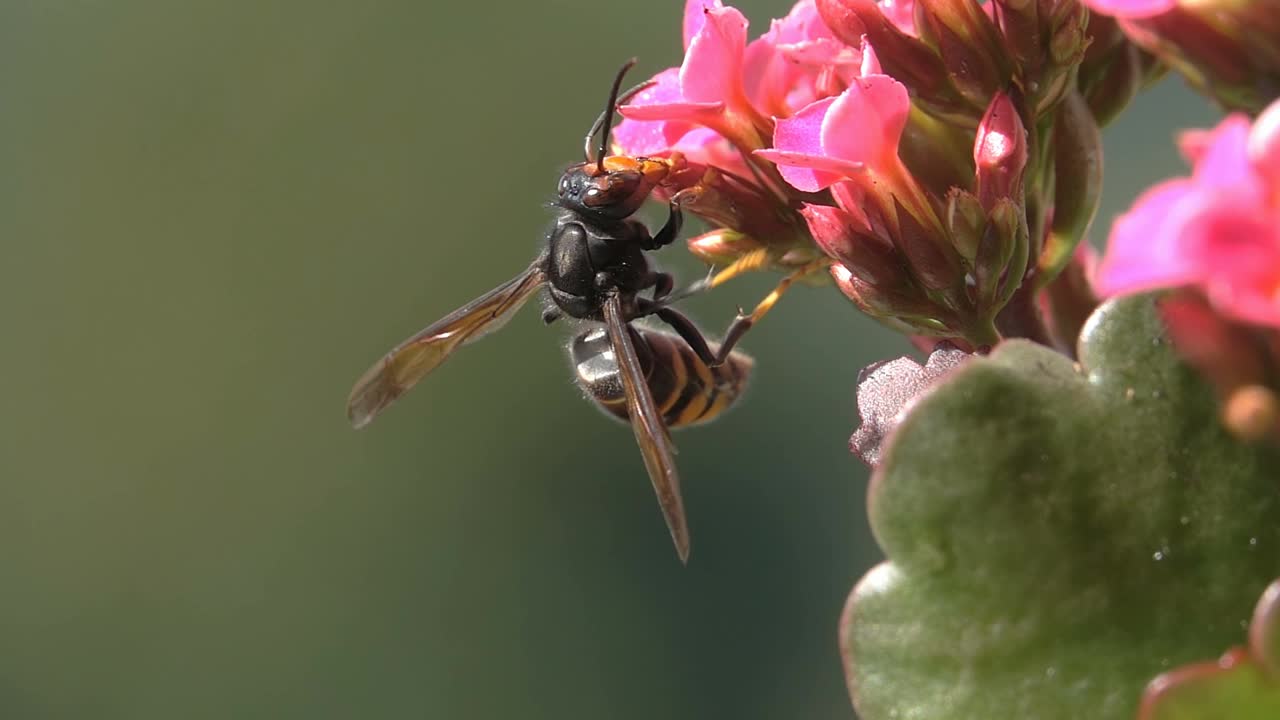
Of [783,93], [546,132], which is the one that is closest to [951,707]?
[783,93]

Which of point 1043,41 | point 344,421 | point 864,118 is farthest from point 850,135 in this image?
point 344,421

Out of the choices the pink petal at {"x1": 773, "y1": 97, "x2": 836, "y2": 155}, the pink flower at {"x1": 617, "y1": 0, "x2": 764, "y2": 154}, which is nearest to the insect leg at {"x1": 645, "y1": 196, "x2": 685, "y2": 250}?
the pink flower at {"x1": 617, "y1": 0, "x2": 764, "y2": 154}

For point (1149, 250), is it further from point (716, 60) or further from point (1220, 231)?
point (716, 60)

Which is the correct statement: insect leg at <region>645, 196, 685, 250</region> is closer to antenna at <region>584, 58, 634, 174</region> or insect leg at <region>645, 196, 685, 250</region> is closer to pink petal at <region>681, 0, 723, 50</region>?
antenna at <region>584, 58, 634, 174</region>

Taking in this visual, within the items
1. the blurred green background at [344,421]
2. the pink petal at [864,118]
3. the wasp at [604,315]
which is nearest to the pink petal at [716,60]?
the pink petal at [864,118]

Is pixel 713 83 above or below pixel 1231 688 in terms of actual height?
above

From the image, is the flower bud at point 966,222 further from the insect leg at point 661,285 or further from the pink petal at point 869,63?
the insect leg at point 661,285
